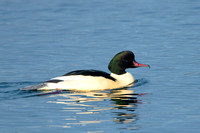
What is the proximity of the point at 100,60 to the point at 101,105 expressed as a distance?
4897 millimetres

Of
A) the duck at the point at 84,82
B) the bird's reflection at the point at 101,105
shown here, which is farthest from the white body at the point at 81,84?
the bird's reflection at the point at 101,105

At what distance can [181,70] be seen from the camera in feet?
53.9

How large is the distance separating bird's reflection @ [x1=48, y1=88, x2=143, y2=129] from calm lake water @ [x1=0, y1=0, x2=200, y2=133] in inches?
0.7

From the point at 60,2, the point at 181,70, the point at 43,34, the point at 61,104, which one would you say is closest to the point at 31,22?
the point at 43,34

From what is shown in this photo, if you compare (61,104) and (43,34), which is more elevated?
(43,34)

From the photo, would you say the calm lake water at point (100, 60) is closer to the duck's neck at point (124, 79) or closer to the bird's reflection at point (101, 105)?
the bird's reflection at point (101, 105)

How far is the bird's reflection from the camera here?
11812 millimetres

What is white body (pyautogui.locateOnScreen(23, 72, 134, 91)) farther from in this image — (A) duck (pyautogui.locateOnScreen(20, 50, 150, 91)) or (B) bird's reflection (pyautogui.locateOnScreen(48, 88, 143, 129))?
(B) bird's reflection (pyautogui.locateOnScreen(48, 88, 143, 129))

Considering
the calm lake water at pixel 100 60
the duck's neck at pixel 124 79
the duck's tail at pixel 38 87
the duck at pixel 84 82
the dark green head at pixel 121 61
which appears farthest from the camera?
the dark green head at pixel 121 61

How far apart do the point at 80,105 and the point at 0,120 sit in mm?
1907

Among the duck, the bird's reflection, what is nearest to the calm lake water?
the bird's reflection

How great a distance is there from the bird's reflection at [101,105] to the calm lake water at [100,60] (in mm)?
19

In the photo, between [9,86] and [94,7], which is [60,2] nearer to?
[94,7]

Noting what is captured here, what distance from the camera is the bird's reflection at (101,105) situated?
1181cm
